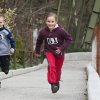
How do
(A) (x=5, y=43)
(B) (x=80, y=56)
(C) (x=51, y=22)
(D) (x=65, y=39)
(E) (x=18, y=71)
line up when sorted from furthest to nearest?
(B) (x=80, y=56), (E) (x=18, y=71), (A) (x=5, y=43), (D) (x=65, y=39), (C) (x=51, y=22)

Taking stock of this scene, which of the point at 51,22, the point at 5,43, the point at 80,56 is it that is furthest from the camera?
the point at 80,56

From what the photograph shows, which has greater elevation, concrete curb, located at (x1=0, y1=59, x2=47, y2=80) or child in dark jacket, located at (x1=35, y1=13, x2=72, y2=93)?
child in dark jacket, located at (x1=35, y1=13, x2=72, y2=93)

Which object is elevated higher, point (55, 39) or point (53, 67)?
point (55, 39)

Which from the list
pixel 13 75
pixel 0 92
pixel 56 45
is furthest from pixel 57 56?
pixel 13 75

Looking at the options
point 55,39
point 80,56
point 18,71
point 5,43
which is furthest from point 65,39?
point 80,56

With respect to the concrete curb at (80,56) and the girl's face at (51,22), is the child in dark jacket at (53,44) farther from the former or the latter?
the concrete curb at (80,56)

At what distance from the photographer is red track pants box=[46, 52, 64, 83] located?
9312 mm

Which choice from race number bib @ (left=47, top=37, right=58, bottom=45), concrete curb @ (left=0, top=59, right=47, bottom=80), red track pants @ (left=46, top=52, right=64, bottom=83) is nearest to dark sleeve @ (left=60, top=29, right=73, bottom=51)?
race number bib @ (left=47, top=37, right=58, bottom=45)

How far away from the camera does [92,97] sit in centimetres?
695

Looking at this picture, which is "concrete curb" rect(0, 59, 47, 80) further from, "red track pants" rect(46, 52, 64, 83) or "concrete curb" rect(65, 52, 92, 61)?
"concrete curb" rect(65, 52, 92, 61)

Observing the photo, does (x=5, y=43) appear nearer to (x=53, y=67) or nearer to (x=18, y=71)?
(x=53, y=67)

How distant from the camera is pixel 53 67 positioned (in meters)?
9.32

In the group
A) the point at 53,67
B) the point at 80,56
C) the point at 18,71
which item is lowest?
the point at 80,56

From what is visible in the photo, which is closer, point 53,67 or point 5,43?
point 53,67
